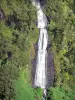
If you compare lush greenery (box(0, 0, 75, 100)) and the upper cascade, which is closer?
lush greenery (box(0, 0, 75, 100))

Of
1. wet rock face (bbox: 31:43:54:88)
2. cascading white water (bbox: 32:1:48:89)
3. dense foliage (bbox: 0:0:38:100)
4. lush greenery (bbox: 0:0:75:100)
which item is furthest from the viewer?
cascading white water (bbox: 32:1:48:89)

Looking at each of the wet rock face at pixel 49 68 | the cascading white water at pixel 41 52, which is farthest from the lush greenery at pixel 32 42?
the cascading white water at pixel 41 52

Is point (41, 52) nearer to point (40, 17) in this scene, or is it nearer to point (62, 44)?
point (62, 44)

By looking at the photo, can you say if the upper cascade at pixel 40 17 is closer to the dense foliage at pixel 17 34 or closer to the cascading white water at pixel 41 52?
the cascading white water at pixel 41 52

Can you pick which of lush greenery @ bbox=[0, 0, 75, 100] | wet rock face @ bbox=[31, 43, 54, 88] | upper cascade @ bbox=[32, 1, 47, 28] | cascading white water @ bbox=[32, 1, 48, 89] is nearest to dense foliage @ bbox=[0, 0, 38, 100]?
lush greenery @ bbox=[0, 0, 75, 100]

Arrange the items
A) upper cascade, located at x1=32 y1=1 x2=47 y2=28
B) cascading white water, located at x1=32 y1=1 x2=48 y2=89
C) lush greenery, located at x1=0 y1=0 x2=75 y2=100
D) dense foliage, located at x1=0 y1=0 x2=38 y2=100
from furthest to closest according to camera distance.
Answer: upper cascade, located at x1=32 y1=1 x2=47 y2=28
cascading white water, located at x1=32 y1=1 x2=48 y2=89
dense foliage, located at x1=0 y1=0 x2=38 y2=100
lush greenery, located at x1=0 y1=0 x2=75 y2=100

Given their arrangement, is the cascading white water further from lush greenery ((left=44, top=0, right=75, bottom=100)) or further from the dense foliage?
the dense foliage

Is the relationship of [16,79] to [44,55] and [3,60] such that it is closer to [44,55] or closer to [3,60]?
[3,60]

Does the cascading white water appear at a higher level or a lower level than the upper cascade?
lower
